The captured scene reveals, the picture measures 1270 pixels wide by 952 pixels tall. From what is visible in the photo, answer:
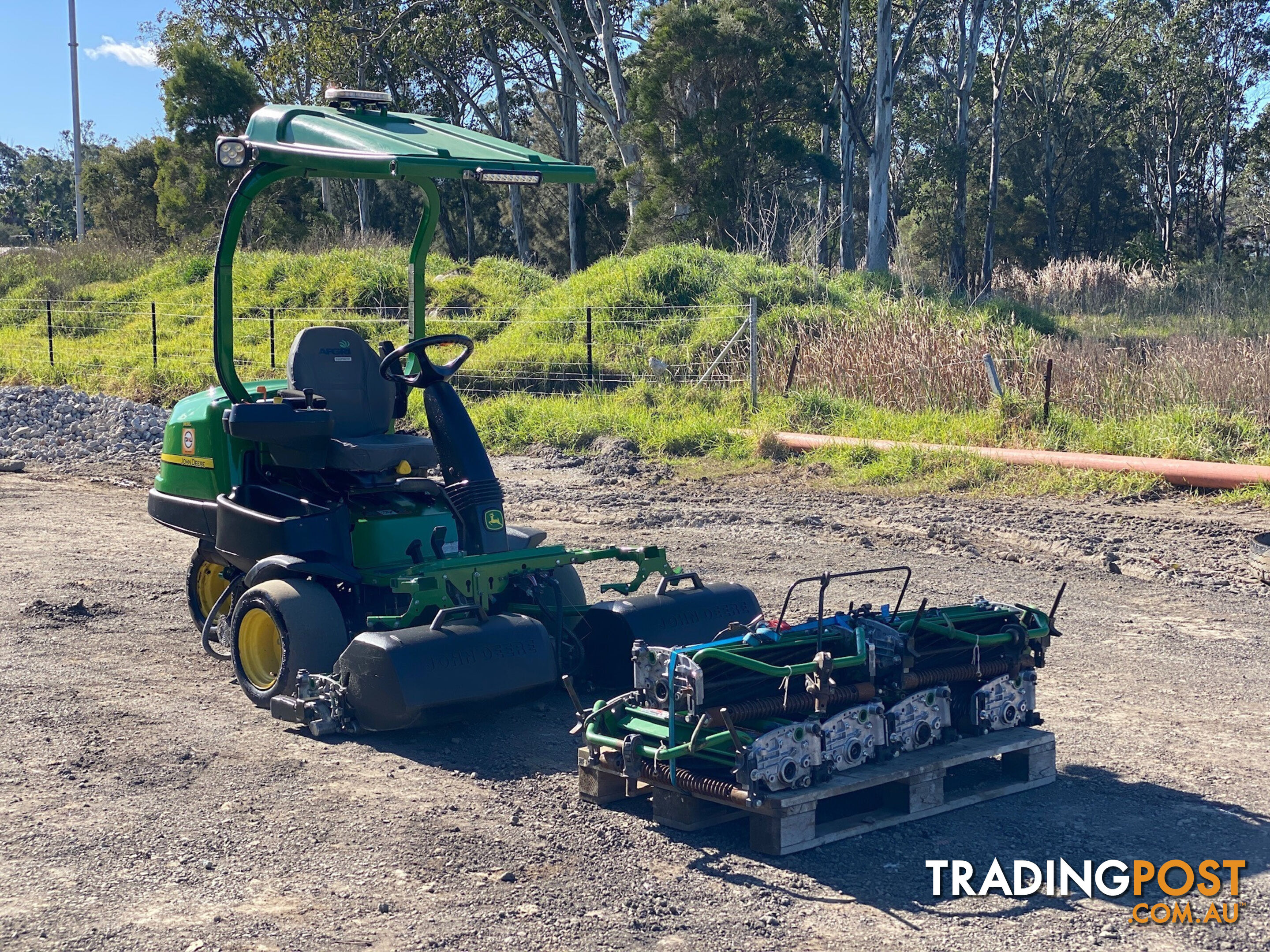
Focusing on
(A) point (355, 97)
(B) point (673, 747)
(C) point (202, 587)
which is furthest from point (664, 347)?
(B) point (673, 747)

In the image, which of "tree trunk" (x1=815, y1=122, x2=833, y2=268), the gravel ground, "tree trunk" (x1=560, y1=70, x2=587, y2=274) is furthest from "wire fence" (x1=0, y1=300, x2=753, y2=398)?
"tree trunk" (x1=560, y1=70, x2=587, y2=274)

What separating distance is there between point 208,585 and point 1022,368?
10.4 metres

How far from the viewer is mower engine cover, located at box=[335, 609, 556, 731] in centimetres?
557

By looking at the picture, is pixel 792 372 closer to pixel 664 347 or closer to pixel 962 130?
pixel 664 347

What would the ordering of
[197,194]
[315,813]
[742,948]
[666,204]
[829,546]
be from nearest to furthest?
[742,948] < [315,813] < [829,546] < [666,204] < [197,194]

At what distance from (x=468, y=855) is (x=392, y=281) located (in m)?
21.7

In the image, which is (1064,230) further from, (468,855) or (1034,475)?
(468,855)

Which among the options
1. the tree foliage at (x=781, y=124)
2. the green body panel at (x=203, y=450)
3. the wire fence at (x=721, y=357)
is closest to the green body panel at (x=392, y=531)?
the green body panel at (x=203, y=450)

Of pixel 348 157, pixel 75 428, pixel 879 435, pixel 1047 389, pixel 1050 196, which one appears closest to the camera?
pixel 348 157

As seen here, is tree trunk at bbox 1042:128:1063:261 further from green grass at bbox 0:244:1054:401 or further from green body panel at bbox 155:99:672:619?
green body panel at bbox 155:99:672:619

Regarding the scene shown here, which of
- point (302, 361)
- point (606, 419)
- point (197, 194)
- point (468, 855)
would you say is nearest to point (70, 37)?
point (197, 194)

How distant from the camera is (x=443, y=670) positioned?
561 cm

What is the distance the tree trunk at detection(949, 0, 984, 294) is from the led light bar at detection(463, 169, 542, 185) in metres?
34.5

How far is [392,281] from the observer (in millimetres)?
25406
